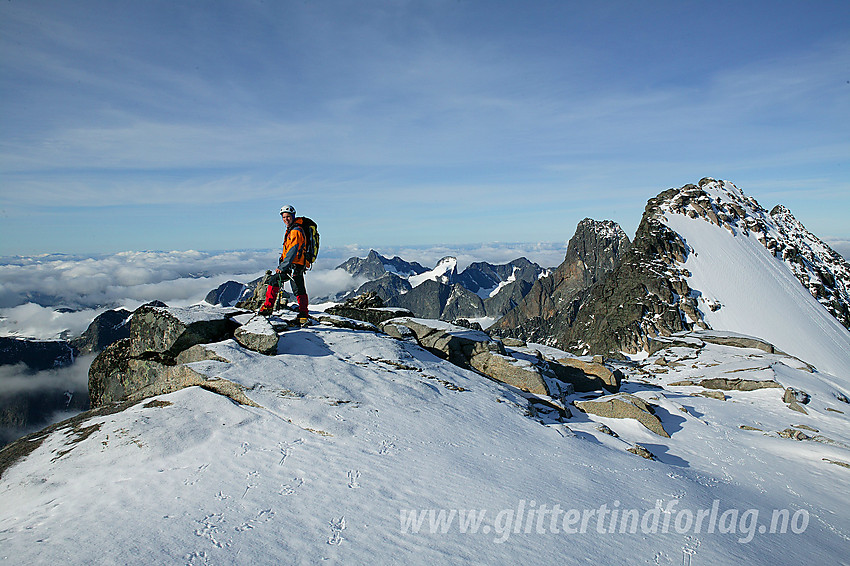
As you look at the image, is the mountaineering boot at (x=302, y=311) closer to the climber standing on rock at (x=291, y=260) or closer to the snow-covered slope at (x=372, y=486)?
the climber standing on rock at (x=291, y=260)

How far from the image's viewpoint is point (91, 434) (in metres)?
10.1

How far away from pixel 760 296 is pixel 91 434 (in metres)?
129

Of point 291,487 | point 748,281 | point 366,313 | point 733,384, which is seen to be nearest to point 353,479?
point 291,487

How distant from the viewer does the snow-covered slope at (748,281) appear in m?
85.6

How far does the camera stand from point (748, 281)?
339ft

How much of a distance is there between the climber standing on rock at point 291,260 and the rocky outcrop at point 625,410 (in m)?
16.6

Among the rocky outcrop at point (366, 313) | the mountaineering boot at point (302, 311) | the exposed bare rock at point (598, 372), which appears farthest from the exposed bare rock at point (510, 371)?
the mountaineering boot at point (302, 311)

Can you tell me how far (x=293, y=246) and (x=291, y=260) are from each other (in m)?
0.63

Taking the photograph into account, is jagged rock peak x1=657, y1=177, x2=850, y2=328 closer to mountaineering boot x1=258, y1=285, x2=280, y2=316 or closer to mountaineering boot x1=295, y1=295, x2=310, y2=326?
mountaineering boot x1=295, y1=295, x2=310, y2=326

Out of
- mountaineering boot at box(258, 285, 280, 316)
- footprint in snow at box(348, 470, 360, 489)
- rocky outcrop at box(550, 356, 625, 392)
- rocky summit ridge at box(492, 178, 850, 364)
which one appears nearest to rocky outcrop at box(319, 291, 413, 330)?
mountaineering boot at box(258, 285, 280, 316)

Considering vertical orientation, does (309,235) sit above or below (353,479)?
above

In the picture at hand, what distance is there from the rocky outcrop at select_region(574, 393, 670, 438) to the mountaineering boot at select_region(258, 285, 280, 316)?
17.2m

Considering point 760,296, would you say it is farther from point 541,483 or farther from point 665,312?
point 541,483

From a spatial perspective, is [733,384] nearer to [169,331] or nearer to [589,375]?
[589,375]
